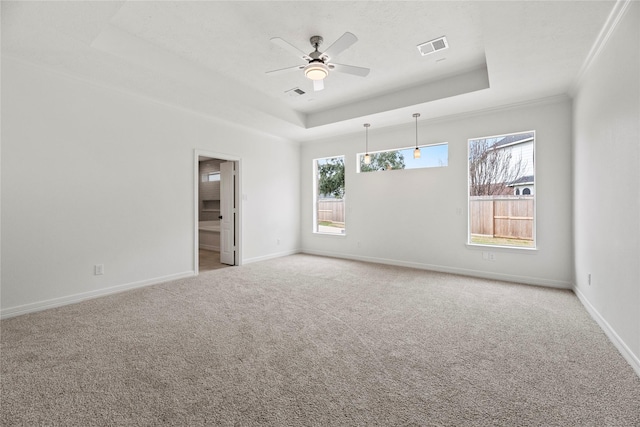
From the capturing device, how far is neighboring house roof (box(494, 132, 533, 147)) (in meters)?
4.50

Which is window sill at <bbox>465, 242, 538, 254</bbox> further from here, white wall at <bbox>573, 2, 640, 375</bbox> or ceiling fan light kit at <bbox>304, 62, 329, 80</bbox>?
ceiling fan light kit at <bbox>304, 62, 329, 80</bbox>

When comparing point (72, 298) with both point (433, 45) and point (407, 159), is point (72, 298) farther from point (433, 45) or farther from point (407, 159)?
point (407, 159)

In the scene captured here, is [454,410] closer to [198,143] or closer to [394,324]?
[394,324]

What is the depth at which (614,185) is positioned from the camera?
2.53 m

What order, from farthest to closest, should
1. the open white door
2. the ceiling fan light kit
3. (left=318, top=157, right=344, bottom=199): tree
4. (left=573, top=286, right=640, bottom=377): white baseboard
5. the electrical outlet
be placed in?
(left=318, top=157, right=344, bottom=199): tree < the open white door < the electrical outlet < the ceiling fan light kit < (left=573, top=286, right=640, bottom=377): white baseboard

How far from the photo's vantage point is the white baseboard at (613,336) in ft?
6.94

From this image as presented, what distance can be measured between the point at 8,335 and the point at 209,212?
653cm

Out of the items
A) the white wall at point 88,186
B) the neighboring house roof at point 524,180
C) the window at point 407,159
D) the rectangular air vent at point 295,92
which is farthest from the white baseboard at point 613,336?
the white wall at point 88,186

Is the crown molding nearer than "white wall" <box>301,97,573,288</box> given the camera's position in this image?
Yes

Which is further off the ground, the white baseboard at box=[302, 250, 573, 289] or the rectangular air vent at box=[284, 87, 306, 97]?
the rectangular air vent at box=[284, 87, 306, 97]

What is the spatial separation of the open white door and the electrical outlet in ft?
7.62

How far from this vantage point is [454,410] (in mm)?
1682


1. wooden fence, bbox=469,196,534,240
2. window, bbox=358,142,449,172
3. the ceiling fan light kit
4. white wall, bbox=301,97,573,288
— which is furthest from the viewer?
window, bbox=358,142,449,172

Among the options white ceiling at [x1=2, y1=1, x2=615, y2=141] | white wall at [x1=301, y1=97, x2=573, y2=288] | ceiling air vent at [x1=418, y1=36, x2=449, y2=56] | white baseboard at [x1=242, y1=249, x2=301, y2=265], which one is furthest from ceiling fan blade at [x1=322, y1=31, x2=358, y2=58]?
white baseboard at [x1=242, y1=249, x2=301, y2=265]
